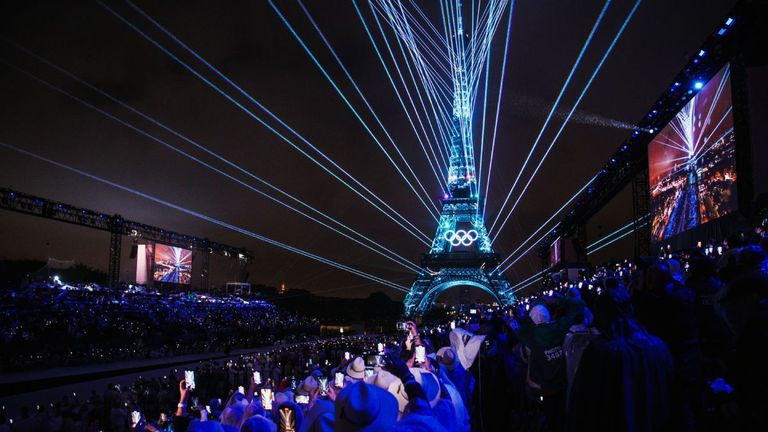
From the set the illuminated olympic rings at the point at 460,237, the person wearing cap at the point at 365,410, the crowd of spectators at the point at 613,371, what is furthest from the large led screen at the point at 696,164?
the illuminated olympic rings at the point at 460,237

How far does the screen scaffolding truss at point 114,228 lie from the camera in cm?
2923

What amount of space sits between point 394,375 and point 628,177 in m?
25.2

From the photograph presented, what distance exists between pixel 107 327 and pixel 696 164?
23.8 metres

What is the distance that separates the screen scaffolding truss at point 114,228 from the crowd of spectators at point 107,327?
3.34 meters

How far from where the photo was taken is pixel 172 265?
175 feet

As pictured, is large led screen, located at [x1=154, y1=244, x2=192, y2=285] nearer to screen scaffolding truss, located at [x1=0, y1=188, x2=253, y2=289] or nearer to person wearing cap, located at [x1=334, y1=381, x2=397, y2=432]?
screen scaffolding truss, located at [x1=0, y1=188, x2=253, y2=289]

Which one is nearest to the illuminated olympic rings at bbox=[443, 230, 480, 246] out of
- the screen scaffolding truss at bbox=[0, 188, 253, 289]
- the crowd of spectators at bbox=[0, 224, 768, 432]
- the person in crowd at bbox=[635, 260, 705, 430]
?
the screen scaffolding truss at bbox=[0, 188, 253, 289]

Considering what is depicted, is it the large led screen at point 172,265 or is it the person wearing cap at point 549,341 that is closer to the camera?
the person wearing cap at point 549,341

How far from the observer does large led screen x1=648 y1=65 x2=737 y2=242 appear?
14.7 meters

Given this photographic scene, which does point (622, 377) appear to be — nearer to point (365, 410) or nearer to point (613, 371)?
point (613, 371)

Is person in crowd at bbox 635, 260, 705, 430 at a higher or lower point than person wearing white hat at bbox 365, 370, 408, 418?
higher

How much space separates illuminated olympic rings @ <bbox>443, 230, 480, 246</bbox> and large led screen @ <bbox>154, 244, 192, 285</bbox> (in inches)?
1181

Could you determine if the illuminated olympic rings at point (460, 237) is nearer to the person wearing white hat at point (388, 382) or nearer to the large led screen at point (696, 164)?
the large led screen at point (696, 164)

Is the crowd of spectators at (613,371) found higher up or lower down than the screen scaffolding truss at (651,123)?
lower down
